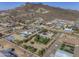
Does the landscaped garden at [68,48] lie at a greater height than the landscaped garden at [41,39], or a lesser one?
lesser

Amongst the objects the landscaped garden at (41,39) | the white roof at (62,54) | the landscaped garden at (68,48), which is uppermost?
the landscaped garden at (41,39)

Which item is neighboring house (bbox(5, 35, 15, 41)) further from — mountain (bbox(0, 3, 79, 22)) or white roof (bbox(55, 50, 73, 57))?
white roof (bbox(55, 50, 73, 57))

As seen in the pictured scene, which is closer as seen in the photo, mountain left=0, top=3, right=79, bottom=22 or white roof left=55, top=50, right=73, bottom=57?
white roof left=55, top=50, right=73, bottom=57

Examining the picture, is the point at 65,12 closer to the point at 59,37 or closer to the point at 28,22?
the point at 59,37

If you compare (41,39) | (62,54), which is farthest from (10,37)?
(62,54)

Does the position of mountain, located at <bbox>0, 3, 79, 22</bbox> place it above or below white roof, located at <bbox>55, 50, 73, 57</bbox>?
above

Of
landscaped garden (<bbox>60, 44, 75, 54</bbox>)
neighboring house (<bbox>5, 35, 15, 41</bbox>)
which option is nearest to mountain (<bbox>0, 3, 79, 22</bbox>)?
neighboring house (<bbox>5, 35, 15, 41</bbox>)

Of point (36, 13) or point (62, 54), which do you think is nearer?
point (62, 54)

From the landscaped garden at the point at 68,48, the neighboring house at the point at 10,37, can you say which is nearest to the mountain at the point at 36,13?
the neighboring house at the point at 10,37

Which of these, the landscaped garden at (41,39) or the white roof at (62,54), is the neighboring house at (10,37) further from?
the white roof at (62,54)

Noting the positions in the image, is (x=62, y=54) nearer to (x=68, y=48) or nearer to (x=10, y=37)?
(x=68, y=48)

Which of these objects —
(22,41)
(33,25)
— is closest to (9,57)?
(22,41)
